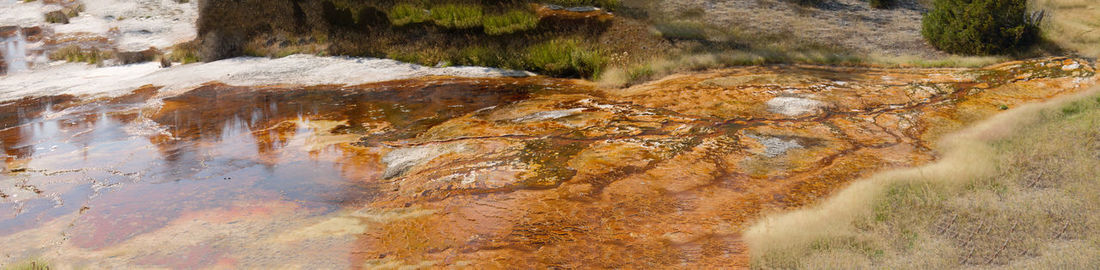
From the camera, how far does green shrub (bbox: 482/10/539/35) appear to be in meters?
12.2

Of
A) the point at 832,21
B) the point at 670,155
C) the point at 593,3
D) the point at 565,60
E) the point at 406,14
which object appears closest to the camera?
the point at 670,155

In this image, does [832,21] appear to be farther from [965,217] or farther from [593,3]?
[965,217]

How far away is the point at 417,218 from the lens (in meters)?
5.02

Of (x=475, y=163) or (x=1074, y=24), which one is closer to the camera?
(x=475, y=163)

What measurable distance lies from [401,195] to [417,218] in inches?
24.1

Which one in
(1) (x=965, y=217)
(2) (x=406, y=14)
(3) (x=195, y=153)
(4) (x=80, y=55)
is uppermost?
(2) (x=406, y=14)

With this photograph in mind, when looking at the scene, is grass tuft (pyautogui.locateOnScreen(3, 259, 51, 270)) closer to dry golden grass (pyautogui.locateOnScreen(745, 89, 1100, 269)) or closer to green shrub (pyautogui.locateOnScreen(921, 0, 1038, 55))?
dry golden grass (pyautogui.locateOnScreen(745, 89, 1100, 269))

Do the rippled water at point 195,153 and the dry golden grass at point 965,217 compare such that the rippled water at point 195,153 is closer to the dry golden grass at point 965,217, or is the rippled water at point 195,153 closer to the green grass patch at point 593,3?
the dry golden grass at point 965,217

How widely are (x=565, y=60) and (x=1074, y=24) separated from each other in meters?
8.98

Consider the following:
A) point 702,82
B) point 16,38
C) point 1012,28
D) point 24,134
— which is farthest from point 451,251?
point 16,38

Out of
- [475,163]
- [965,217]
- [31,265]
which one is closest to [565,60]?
[475,163]

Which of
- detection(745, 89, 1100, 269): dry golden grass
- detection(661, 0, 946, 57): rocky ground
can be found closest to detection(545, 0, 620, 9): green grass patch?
detection(661, 0, 946, 57): rocky ground

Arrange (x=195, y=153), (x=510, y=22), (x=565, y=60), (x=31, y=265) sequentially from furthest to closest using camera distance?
(x=510, y=22)
(x=565, y=60)
(x=195, y=153)
(x=31, y=265)

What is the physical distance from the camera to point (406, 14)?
13297mm
